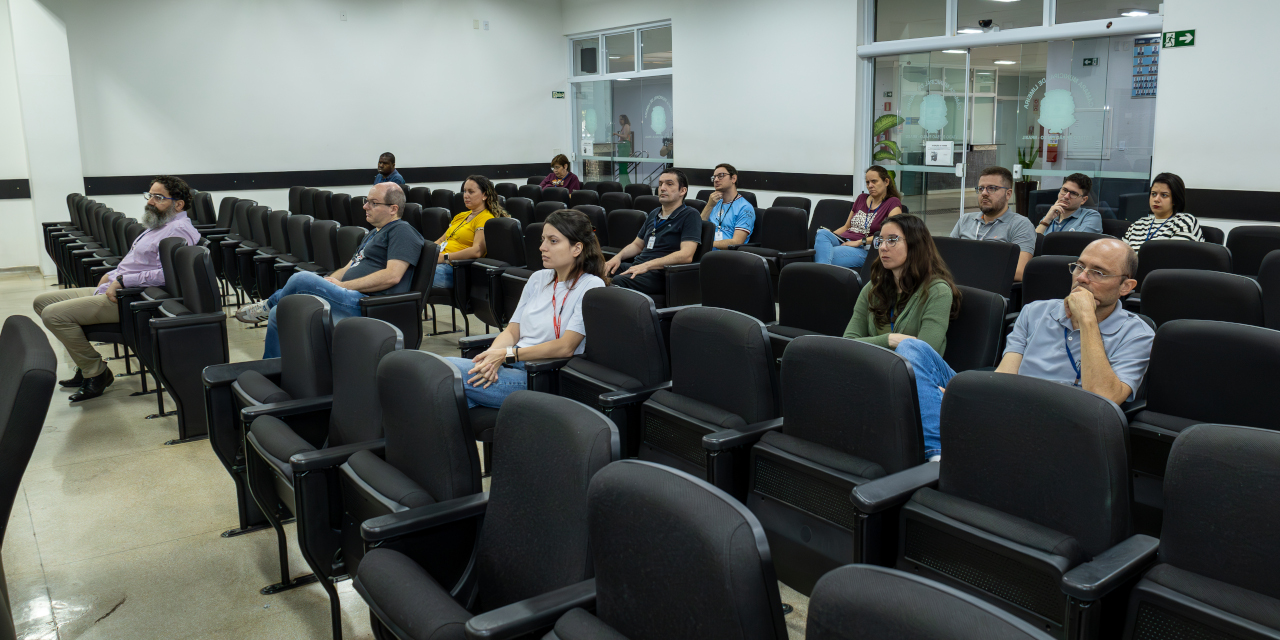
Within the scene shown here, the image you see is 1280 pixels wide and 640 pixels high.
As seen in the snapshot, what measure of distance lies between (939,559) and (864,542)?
0.17 metres

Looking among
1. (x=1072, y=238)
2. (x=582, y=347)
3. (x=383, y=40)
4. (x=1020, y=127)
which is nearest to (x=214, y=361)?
(x=582, y=347)

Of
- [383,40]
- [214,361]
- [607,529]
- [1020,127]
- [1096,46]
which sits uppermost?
[383,40]

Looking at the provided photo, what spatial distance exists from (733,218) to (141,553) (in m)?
4.67

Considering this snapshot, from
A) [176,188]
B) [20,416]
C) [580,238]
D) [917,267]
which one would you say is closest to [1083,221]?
[917,267]

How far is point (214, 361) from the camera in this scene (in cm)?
442

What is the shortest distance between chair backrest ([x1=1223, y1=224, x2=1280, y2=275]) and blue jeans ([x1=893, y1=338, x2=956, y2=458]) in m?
3.07

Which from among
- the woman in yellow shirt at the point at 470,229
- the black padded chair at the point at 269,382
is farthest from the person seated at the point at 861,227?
the black padded chair at the point at 269,382

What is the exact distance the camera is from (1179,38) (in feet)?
22.5

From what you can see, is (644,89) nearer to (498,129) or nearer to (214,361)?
(498,129)

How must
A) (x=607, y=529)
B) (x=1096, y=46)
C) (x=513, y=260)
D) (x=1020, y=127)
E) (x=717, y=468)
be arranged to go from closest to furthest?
1. (x=607, y=529)
2. (x=717, y=468)
3. (x=513, y=260)
4. (x=1096, y=46)
5. (x=1020, y=127)

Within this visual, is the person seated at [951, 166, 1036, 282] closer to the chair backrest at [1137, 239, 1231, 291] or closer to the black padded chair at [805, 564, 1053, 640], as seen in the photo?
the chair backrest at [1137, 239, 1231, 291]

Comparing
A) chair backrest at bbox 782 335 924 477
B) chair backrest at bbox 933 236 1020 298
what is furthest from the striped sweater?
chair backrest at bbox 782 335 924 477

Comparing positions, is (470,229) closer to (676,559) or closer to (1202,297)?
(1202,297)

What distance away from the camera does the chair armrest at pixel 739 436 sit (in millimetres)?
2496
